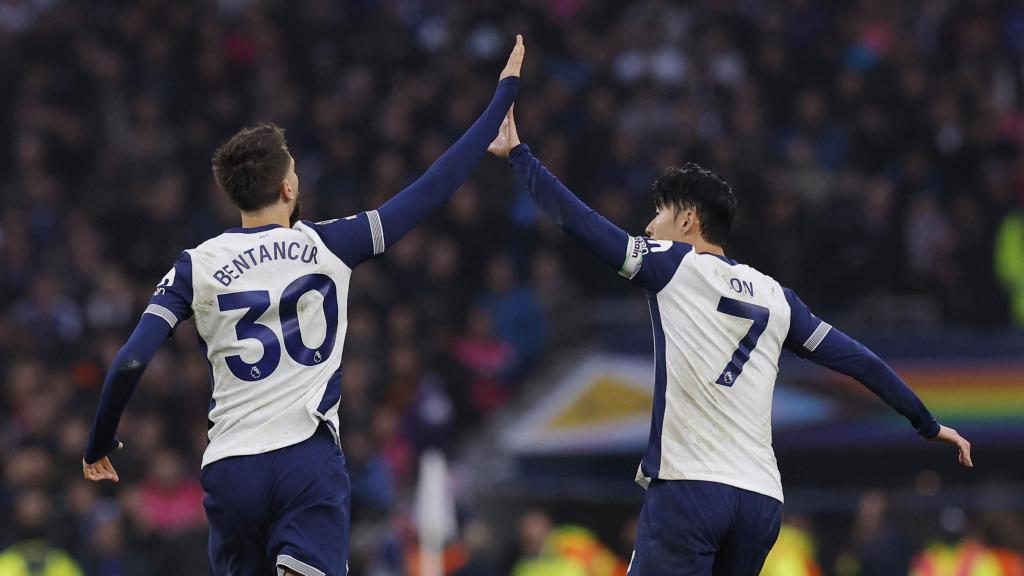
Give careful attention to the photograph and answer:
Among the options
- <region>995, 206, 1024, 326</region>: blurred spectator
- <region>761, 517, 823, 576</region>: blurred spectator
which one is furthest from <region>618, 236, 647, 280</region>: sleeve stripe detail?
<region>995, 206, 1024, 326</region>: blurred spectator

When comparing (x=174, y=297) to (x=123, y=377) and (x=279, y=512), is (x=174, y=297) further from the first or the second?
(x=279, y=512)

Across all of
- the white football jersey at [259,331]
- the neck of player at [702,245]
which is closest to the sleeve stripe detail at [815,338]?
the neck of player at [702,245]

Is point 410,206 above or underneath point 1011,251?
underneath

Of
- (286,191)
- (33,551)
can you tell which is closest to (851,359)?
(286,191)

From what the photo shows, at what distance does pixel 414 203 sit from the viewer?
621cm

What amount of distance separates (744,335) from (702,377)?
24 cm

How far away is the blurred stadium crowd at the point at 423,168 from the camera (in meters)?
14.5

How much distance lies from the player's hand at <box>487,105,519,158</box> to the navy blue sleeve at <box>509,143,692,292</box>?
33 cm

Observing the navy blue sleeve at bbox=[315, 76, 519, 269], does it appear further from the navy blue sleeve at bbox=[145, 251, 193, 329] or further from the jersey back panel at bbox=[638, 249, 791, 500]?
the jersey back panel at bbox=[638, 249, 791, 500]

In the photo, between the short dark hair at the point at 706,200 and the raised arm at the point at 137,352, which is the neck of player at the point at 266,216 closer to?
the raised arm at the point at 137,352

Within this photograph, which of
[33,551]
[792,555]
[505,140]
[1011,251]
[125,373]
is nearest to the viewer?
[125,373]

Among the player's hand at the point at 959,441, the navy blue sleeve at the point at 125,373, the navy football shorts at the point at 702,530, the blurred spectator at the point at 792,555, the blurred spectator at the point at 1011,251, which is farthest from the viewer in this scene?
the blurred spectator at the point at 1011,251

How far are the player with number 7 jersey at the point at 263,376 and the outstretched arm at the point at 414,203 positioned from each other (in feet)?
0.06

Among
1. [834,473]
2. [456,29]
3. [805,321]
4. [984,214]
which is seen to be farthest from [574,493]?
[805,321]
